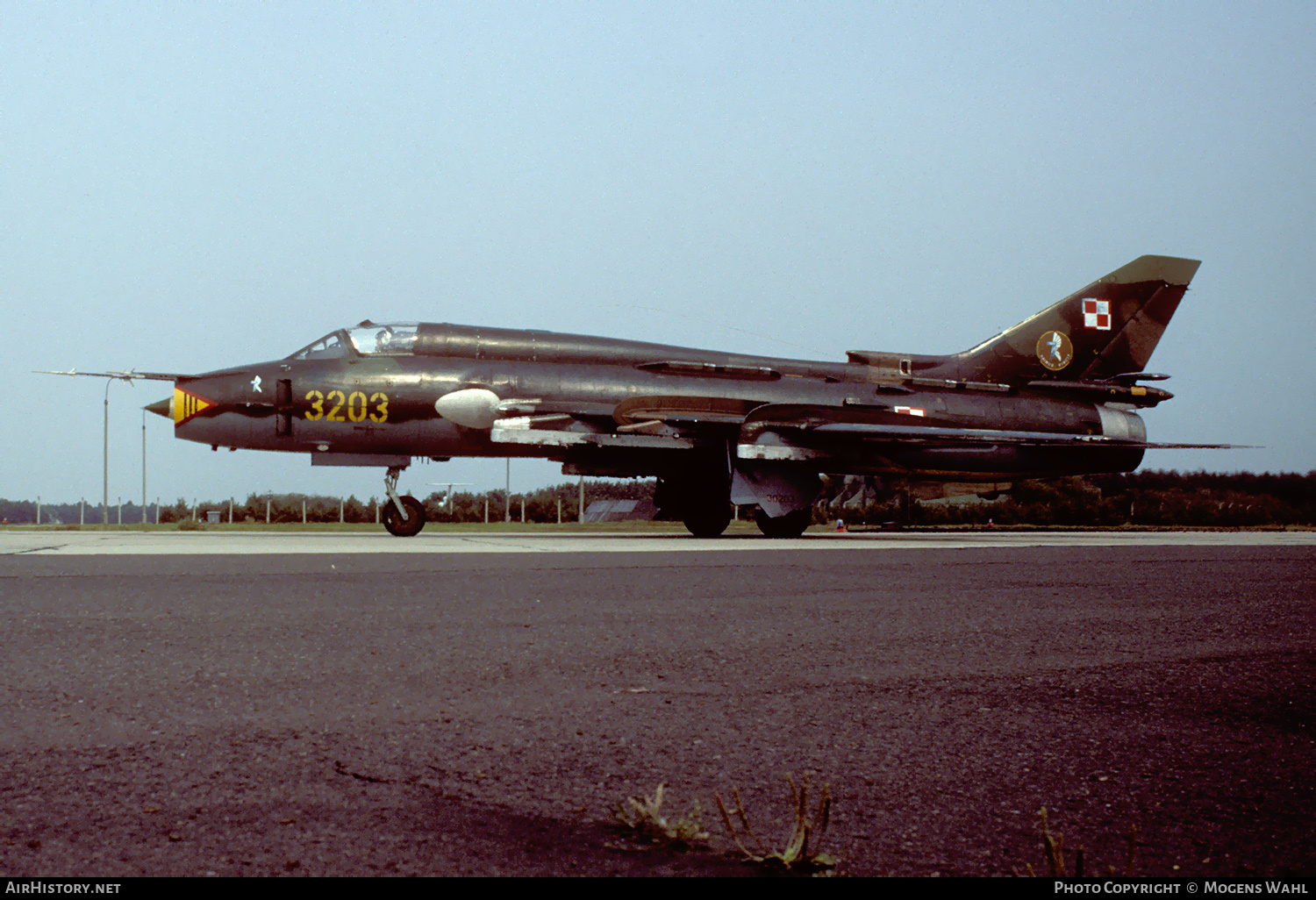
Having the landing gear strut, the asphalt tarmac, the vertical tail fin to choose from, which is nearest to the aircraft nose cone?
the landing gear strut

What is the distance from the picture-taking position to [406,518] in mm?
18562

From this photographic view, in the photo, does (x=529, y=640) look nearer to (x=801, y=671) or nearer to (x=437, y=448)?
(x=801, y=671)

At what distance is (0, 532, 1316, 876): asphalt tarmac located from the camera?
90.8 inches

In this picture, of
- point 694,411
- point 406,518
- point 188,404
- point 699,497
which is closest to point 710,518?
point 699,497

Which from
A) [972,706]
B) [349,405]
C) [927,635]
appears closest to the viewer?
[972,706]

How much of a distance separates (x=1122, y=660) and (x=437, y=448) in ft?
50.7

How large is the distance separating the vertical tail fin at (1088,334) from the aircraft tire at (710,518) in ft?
21.2

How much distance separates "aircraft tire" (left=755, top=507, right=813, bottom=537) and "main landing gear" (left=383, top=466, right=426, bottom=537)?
6.26 meters

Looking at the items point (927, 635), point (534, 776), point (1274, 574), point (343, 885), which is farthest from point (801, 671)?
point (1274, 574)

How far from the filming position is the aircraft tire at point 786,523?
20.3 meters

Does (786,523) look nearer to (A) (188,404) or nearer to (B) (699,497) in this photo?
(B) (699,497)

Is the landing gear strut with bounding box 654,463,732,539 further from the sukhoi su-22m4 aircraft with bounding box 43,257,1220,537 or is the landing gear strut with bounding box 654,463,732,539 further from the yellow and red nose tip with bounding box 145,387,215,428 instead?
the yellow and red nose tip with bounding box 145,387,215,428

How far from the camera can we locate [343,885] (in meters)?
2.05

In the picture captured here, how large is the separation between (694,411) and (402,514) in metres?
5.53
